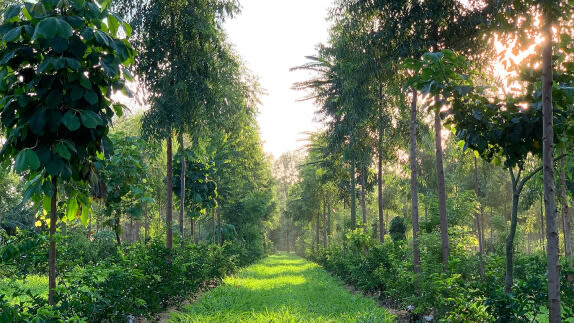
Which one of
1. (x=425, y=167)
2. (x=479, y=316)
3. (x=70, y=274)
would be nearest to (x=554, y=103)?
(x=479, y=316)

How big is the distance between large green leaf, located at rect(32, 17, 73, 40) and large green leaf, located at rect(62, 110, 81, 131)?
67cm

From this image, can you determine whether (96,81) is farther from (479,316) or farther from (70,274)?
(479,316)

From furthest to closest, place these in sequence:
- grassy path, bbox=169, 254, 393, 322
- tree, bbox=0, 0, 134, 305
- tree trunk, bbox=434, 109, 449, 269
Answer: tree trunk, bbox=434, 109, 449, 269 → grassy path, bbox=169, 254, 393, 322 → tree, bbox=0, 0, 134, 305

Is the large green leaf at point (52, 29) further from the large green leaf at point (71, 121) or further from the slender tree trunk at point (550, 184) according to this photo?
the slender tree trunk at point (550, 184)

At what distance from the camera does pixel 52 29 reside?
3.28 metres

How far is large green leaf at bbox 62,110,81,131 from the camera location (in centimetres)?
345

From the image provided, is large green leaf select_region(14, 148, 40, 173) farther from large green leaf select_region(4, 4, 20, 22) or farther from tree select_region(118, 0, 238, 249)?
tree select_region(118, 0, 238, 249)

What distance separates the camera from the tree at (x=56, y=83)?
137 inches

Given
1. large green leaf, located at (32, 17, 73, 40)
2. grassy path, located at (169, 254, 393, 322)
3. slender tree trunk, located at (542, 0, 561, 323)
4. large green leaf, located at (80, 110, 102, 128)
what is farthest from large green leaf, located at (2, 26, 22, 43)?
grassy path, located at (169, 254, 393, 322)

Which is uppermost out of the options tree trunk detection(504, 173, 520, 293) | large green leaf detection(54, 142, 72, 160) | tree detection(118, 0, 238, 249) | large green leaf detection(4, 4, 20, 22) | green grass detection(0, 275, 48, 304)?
tree detection(118, 0, 238, 249)

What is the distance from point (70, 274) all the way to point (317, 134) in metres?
19.5

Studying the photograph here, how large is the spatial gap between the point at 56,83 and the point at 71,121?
515 mm

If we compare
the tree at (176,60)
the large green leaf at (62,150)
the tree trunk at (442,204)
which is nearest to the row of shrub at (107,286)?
the large green leaf at (62,150)

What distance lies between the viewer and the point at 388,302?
11.2m
